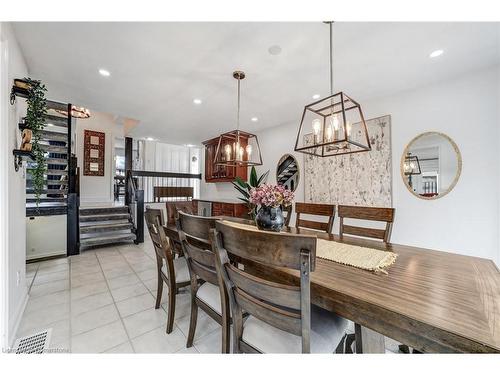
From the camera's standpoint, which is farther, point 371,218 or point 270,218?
point 371,218

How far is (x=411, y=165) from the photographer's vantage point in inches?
101

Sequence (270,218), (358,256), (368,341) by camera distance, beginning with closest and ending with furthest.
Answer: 1. (368,341)
2. (358,256)
3. (270,218)

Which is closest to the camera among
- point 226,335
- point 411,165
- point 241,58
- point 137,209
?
point 226,335

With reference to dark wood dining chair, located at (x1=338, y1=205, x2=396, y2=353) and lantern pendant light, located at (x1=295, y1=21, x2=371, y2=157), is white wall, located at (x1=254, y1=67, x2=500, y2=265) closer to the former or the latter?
lantern pendant light, located at (x1=295, y1=21, x2=371, y2=157)

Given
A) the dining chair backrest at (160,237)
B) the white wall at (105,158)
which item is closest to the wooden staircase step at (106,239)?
the white wall at (105,158)

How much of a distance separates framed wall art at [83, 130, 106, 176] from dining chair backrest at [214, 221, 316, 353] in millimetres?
6486

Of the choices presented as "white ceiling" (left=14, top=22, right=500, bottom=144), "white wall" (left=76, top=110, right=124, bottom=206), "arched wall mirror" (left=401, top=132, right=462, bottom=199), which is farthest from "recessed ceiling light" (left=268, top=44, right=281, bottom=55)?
"white wall" (left=76, top=110, right=124, bottom=206)

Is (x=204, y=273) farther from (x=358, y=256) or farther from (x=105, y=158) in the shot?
(x=105, y=158)

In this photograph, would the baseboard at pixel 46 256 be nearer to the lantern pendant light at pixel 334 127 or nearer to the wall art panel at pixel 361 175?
the lantern pendant light at pixel 334 127

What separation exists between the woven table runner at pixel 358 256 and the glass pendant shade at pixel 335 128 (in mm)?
745

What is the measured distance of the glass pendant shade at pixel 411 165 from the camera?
2531mm

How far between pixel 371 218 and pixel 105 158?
689cm

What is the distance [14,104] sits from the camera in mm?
1753

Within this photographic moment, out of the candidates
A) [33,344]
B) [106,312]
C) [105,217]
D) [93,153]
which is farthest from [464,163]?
[93,153]
